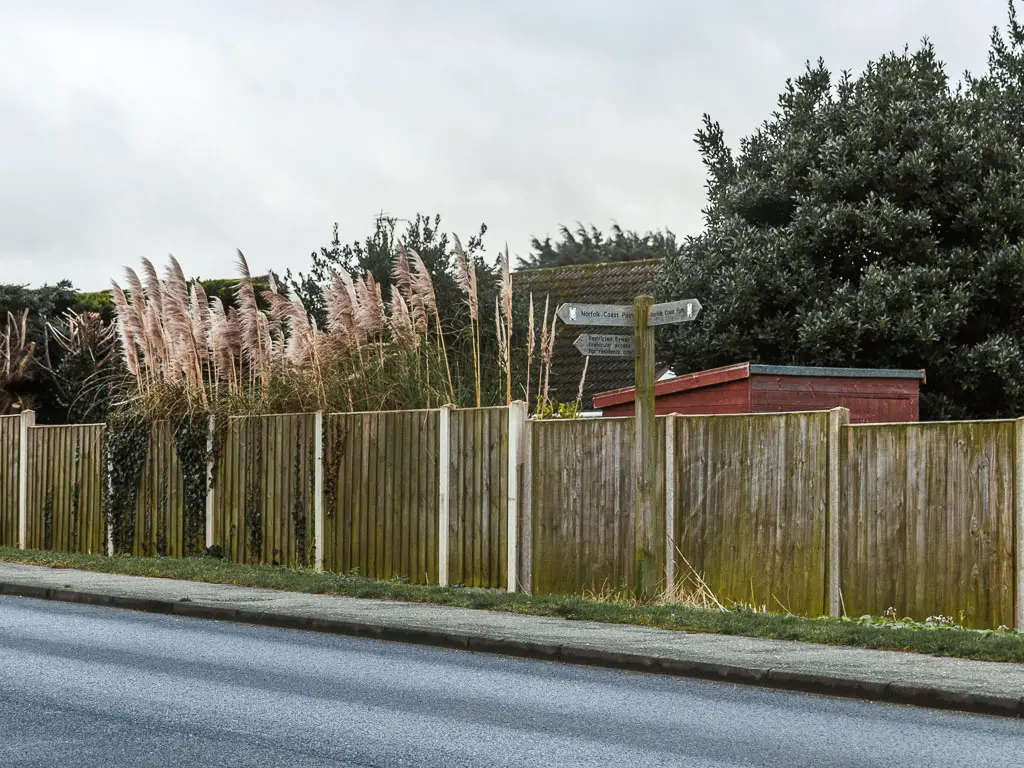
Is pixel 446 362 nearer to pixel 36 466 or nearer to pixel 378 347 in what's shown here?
pixel 378 347

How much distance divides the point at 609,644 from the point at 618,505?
12.2ft

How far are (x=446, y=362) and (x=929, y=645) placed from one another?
8206 millimetres

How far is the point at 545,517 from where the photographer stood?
1491cm

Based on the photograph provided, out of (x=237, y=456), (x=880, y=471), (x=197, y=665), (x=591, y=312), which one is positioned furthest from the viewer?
(x=237, y=456)

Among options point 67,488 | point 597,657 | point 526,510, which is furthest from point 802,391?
point 67,488

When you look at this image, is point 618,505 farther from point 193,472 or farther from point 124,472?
Result: point 124,472

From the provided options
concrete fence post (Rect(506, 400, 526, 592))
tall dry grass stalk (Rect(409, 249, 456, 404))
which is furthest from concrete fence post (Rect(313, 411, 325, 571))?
concrete fence post (Rect(506, 400, 526, 592))

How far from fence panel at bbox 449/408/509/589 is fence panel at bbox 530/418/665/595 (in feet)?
1.34

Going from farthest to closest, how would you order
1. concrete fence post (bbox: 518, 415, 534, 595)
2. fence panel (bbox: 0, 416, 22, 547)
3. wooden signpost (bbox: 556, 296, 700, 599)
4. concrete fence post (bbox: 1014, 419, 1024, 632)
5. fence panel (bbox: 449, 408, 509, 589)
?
fence panel (bbox: 0, 416, 22, 547), fence panel (bbox: 449, 408, 509, 589), concrete fence post (bbox: 518, 415, 534, 595), wooden signpost (bbox: 556, 296, 700, 599), concrete fence post (bbox: 1014, 419, 1024, 632)

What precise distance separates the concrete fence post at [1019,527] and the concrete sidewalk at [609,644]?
164 centimetres

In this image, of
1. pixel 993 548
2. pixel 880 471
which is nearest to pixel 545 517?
pixel 880 471

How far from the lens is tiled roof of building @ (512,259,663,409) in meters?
25.5

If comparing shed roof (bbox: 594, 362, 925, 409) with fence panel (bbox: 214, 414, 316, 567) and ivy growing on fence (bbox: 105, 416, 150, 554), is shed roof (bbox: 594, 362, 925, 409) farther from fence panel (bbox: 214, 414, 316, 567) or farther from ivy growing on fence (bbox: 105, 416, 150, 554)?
Result: ivy growing on fence (bbox: 105, 416, 150, 554)

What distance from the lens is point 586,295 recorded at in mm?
28047
